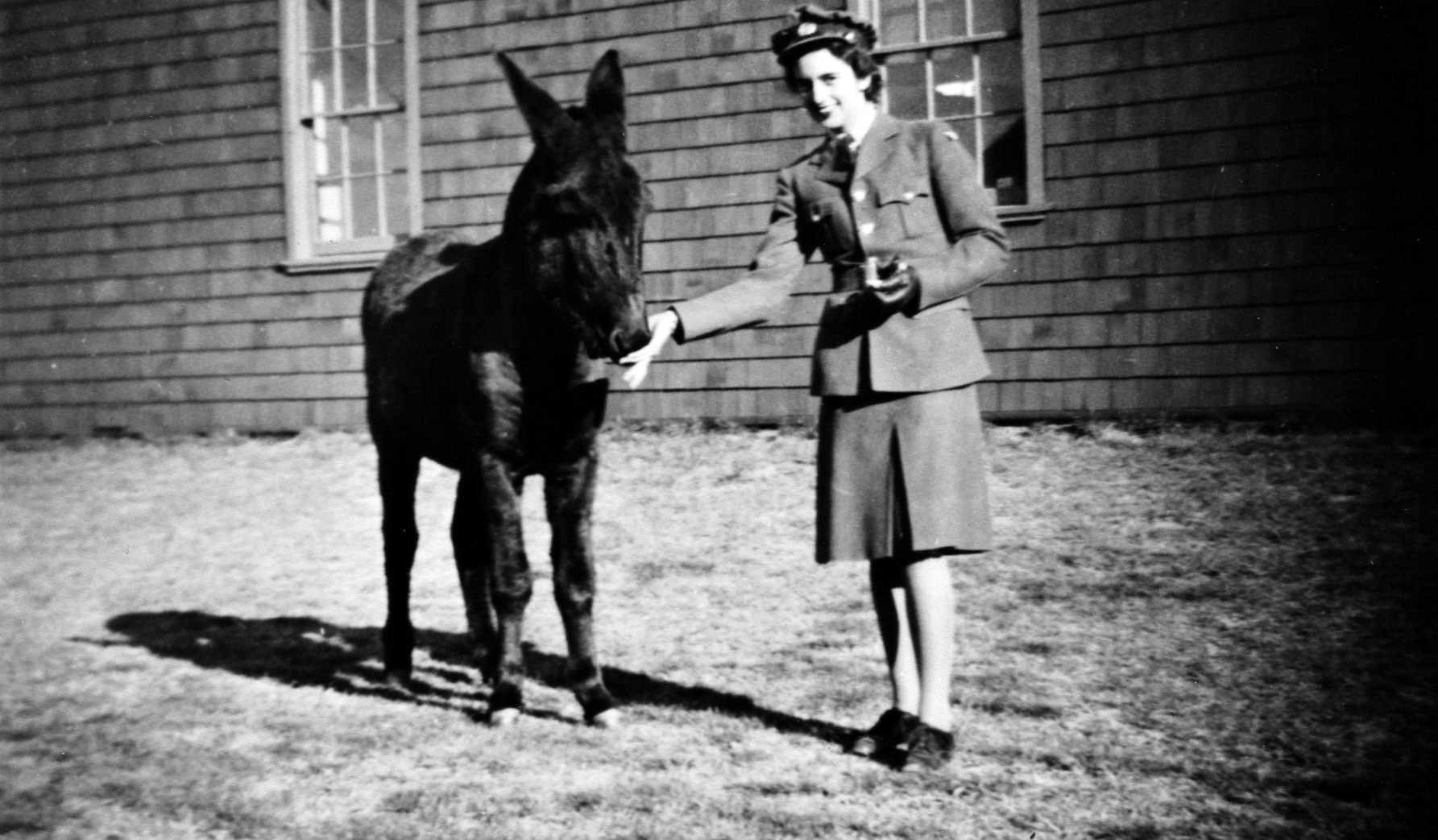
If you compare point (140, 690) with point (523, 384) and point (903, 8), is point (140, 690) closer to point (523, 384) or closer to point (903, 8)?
point (523, 384)

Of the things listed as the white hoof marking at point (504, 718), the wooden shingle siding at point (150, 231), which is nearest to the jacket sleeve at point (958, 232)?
the white hoof marking at point (504, 718)

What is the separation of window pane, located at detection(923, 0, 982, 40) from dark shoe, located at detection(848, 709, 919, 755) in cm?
609

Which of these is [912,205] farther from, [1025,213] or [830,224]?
[1025,213]

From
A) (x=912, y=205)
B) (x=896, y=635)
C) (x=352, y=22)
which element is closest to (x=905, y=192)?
(x=912, y=205)

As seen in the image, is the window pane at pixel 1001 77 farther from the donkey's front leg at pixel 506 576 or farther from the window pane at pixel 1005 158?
the donkey's front leg at pixel 506 576

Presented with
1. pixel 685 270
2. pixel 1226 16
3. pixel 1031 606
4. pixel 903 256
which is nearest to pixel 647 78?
pixel 685 270

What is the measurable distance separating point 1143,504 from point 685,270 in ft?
12.8

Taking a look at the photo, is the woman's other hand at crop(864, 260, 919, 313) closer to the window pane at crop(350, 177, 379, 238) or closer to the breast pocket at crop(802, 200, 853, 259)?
the breast pocket at crop(802, 200, 853, 259)

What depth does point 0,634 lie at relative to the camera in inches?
208

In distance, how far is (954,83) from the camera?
314 inches

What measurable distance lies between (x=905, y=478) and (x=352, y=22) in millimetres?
8660

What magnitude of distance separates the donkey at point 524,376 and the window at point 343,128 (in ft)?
17.7

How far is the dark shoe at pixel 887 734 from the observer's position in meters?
3.06

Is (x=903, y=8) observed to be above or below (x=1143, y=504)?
above
